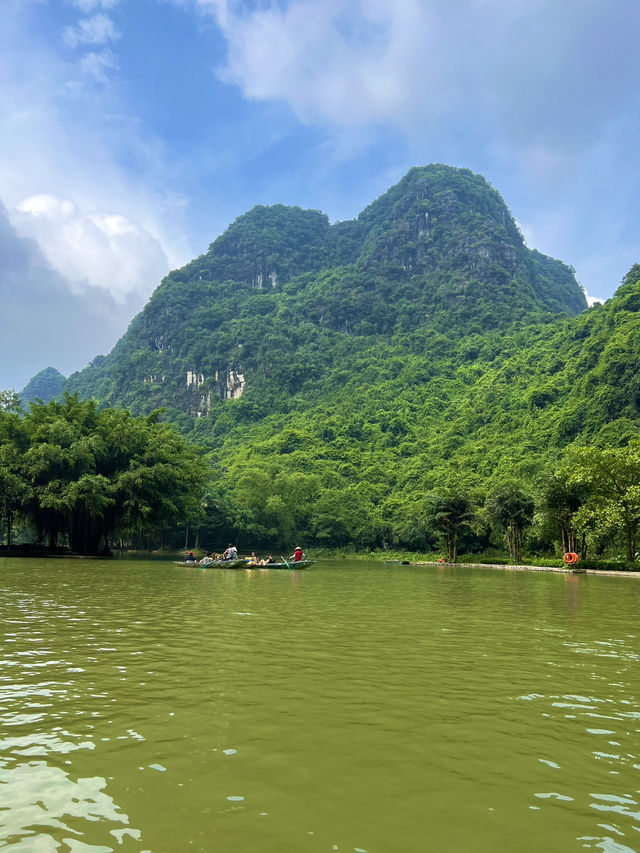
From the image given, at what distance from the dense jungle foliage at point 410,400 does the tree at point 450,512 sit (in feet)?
0.69

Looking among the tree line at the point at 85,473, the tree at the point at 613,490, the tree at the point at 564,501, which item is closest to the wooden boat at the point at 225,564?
the tree line at the point at 85,473

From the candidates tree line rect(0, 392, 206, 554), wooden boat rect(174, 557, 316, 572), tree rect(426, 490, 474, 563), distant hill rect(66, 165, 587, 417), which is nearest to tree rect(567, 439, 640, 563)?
tree rect(426, 490, 474, 563)

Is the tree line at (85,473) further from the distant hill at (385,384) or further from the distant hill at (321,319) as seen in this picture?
the distant hill at (321,319)

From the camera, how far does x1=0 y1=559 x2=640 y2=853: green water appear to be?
3.74 m

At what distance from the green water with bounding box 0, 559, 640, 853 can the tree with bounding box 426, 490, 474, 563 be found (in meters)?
42.5

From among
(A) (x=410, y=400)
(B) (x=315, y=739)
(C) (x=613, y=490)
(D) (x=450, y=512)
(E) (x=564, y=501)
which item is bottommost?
(B) (x=315, y=739)

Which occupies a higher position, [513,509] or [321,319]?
[321,319]

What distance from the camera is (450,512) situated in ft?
177

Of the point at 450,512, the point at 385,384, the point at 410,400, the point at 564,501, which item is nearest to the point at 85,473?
the point at 450,512

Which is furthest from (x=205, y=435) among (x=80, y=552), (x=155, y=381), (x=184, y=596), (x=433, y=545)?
→ (x=184, y=596)

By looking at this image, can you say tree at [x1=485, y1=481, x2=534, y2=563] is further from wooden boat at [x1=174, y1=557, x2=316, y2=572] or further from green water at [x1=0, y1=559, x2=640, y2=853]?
green water at [x1=0, y1=559, x2=640, y2=853]

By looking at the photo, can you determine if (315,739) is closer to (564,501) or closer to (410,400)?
(564,501)

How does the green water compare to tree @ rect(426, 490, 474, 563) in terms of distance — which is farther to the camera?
tree @ rect(426, 490, 474, 563)

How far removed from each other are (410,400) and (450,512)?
7119 centimetres
